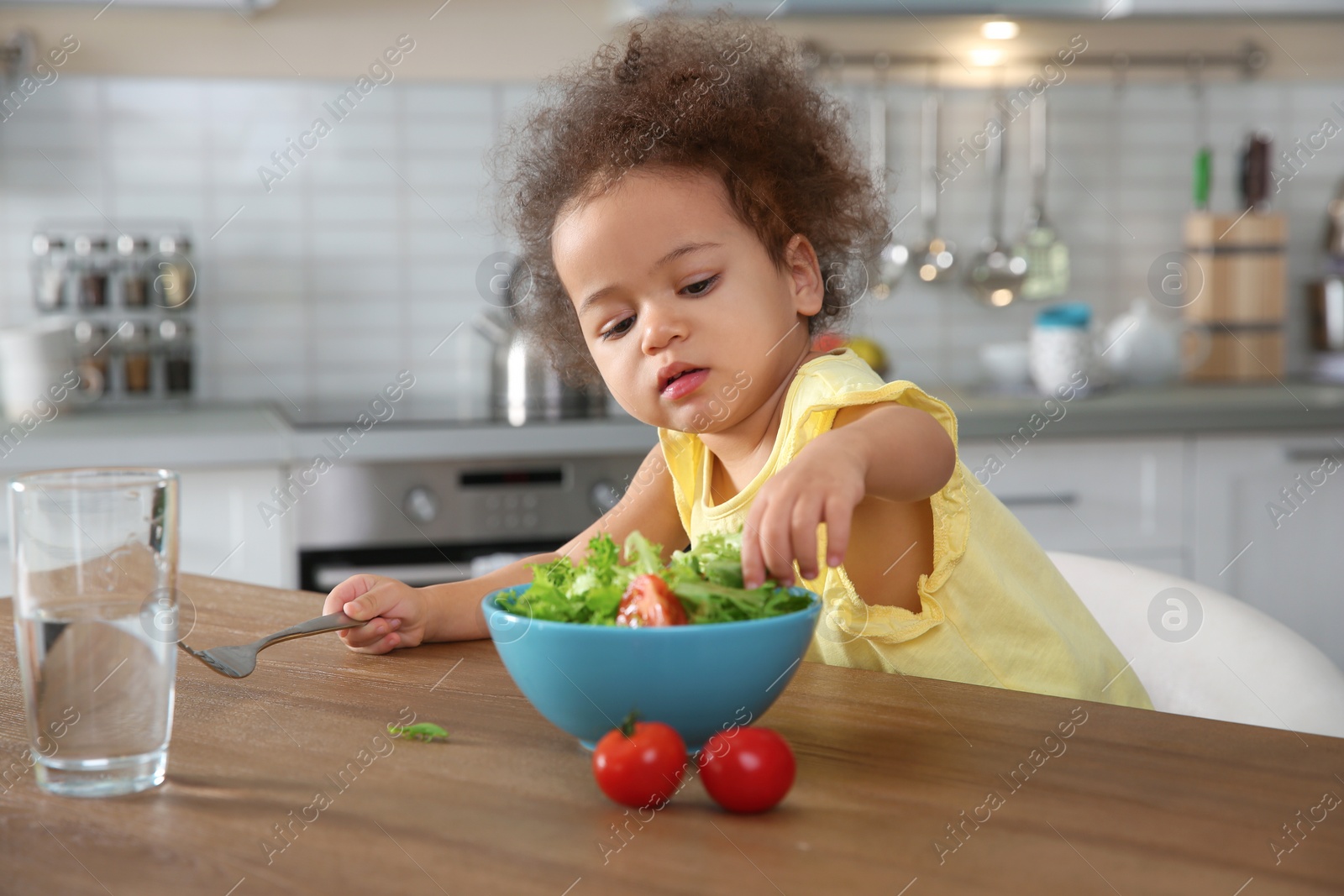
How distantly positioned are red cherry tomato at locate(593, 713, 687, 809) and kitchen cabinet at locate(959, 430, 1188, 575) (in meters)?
1.75

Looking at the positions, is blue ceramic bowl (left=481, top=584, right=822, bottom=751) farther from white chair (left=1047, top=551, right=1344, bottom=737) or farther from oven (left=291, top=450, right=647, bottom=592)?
oven (left=291, top=450, right=647, bottom=592)

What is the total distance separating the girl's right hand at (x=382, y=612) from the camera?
0.93 m

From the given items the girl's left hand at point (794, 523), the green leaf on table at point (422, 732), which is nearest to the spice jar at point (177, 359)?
the green leaf on table at point (422, 732)

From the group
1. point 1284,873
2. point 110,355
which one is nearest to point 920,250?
point 110,355

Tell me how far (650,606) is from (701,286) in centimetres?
43

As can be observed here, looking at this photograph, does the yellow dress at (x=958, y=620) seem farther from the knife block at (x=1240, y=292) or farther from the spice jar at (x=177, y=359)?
the knife block at (x=1240, y=292)

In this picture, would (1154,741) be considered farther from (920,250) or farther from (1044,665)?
(920,250)

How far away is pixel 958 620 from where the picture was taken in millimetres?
1001

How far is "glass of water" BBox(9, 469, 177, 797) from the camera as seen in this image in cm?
58

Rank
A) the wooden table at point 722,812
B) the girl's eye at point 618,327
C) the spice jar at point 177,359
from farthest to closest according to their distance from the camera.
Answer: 1. the spice jar at point 177,359
2. the girl's eye at point 618,327
3. the wooden table at point 722,812

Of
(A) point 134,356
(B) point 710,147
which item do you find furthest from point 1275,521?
(A) point 134,356

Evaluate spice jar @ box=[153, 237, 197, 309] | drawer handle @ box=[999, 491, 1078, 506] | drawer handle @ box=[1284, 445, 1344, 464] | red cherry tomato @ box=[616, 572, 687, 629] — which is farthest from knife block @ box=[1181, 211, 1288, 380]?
red cherry tomato @ box=[616, 572, 687, 629]

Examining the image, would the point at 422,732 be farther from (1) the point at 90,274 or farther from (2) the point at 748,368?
(1) the point at 90,274

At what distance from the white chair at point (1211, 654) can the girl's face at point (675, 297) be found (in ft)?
1.18
